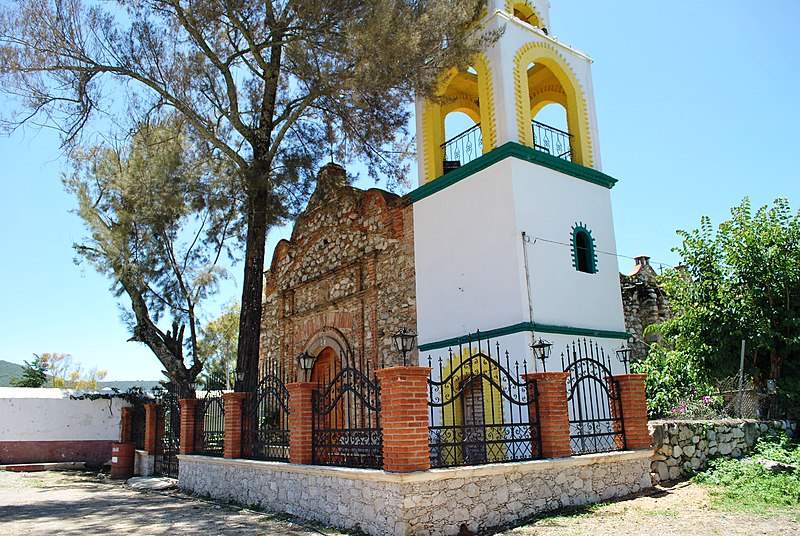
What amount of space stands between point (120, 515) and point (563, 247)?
7.94m

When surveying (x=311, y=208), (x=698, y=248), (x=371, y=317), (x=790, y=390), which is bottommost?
(x=790, y=390)

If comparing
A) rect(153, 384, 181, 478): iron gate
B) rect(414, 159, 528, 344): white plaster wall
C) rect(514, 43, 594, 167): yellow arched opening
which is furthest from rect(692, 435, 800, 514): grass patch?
rect(153, 384, 181, 478): iron gate

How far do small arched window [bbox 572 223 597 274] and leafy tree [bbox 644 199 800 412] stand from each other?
1.84m

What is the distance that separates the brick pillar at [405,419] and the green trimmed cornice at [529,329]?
309 centimetres

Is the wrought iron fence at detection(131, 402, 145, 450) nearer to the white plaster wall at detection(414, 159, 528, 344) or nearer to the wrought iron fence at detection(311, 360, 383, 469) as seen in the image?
the white plaster wall at detection(414, 159, 528, 344)

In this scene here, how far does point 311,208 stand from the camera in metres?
15.4

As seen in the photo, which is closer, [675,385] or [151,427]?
[675,385]

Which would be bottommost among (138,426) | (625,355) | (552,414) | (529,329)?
(138,426)

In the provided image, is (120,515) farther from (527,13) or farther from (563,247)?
(527,13)

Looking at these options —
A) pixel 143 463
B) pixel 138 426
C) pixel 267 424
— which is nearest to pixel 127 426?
pixel 138 426

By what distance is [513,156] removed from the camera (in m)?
10.7

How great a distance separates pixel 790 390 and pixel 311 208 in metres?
10.5

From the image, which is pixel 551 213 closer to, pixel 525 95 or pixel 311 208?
pixel 525 95

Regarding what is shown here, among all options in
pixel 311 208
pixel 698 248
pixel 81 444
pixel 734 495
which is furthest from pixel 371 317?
pixel 81 444
